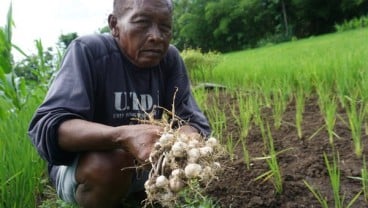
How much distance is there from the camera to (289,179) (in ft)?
6.05

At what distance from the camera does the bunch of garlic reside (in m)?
1.21

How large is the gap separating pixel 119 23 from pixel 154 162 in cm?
76

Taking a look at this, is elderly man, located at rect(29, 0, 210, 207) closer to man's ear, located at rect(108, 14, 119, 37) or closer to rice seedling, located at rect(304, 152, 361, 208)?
man's ear, located at rect(108, 14, 119, 37)

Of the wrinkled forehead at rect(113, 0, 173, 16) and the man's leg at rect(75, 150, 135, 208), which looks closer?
the man's leg at rect(75, 150, 135, 208)

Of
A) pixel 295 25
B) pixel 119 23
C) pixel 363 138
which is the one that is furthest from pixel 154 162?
pixel 295 25

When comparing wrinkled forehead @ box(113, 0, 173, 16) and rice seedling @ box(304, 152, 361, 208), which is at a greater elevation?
wrinkled forehead @ box(113, 0, 173, 16)

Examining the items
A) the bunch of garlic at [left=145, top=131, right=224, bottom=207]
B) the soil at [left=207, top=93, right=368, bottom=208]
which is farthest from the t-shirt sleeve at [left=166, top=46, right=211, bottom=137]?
the bunch of garlic at [left=145, top=131, right=224, bottom=207]

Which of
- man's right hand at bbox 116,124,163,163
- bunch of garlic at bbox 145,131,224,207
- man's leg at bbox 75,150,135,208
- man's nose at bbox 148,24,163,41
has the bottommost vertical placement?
man's leg at bbox 75,150,135,208

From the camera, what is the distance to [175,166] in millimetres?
1225

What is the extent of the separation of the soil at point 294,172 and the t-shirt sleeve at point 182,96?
22cm

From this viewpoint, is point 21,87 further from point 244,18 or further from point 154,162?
point 244,18

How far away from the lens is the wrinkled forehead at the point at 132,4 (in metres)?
1.73

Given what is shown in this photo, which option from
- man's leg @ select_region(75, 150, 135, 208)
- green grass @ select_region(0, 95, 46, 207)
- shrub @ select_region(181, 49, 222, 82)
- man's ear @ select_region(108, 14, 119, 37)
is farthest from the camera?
shrub @ select_region(181, 49, 222, 82)

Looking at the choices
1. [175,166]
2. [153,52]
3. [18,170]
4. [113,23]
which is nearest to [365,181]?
[175,166]
